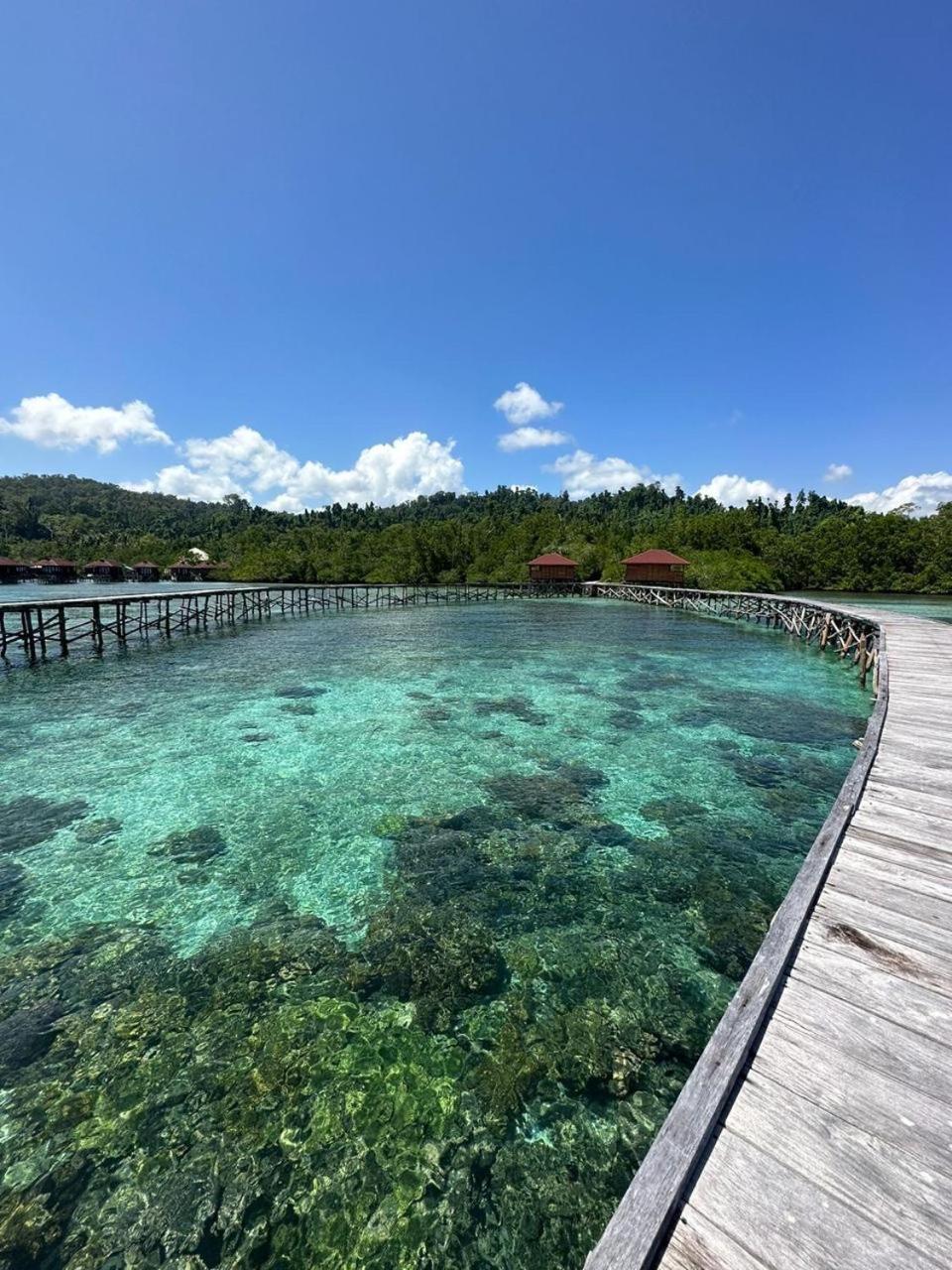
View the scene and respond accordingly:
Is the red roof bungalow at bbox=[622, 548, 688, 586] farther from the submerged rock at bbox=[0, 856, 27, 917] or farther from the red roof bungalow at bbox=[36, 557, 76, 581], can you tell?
the red roof bungalow at bbox=[36, 557, 76, 581]

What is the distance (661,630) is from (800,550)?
1521 inches

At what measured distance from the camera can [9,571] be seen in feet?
188

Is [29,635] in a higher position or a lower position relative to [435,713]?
higher

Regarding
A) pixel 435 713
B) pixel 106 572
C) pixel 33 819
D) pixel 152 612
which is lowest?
pixel 152 612

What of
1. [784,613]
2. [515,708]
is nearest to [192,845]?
[515,708]

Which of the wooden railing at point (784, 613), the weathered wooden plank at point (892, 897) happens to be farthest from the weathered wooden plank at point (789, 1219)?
the wooden railing at point (784, 613)

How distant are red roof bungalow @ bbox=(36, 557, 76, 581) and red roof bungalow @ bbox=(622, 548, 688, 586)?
192 feet

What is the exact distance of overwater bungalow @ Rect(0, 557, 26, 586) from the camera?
55444 mm

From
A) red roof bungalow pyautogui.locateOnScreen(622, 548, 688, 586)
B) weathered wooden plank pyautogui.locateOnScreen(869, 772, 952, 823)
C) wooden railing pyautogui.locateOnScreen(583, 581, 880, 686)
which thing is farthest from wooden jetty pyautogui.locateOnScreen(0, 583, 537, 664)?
weathered wooden plank pyautogui.locateOnScreen(869, 772, 952, 823)

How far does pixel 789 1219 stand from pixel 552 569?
152 feet

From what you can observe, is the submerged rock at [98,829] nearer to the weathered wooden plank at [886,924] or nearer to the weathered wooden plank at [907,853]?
the weathered wooden plank at [886,924]

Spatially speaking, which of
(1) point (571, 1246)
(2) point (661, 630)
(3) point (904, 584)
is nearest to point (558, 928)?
(1) point (571, 1246)

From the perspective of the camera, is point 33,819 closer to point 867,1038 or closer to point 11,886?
point 11,886

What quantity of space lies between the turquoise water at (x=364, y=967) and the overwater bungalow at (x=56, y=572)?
59798 mm
